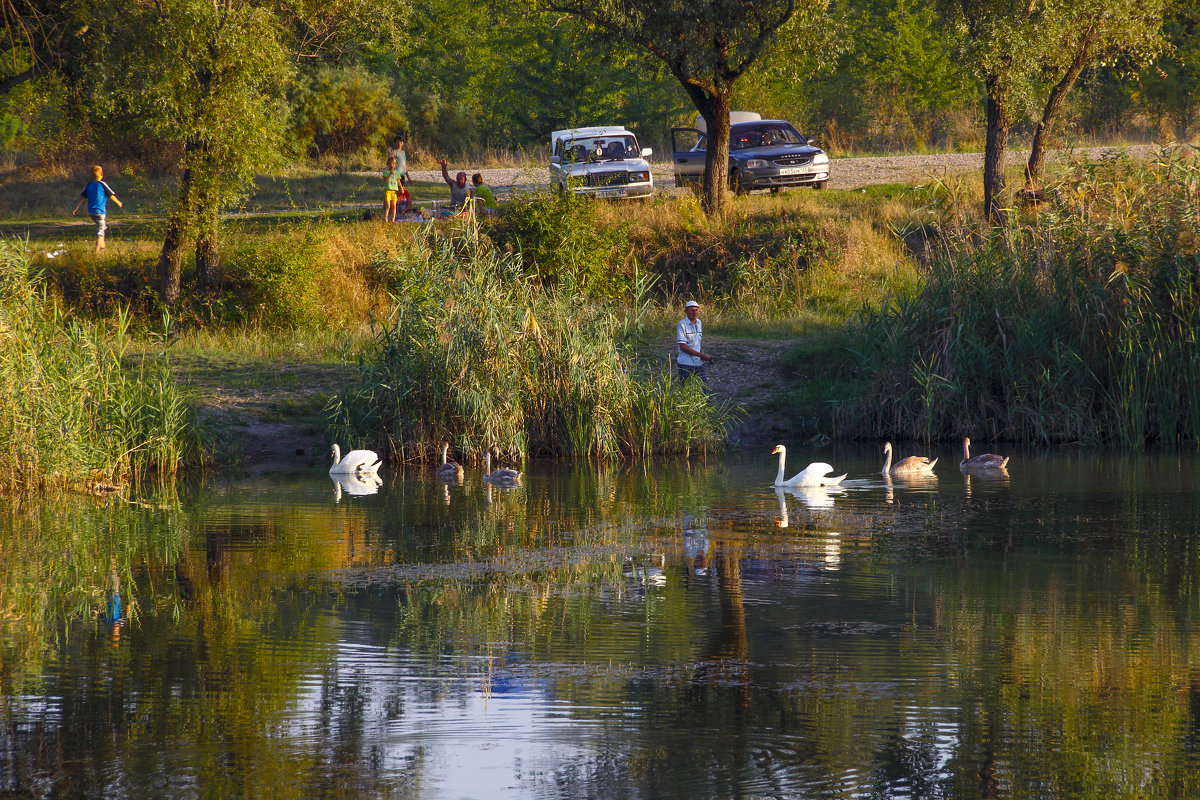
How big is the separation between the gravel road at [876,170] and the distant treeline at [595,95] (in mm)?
3600

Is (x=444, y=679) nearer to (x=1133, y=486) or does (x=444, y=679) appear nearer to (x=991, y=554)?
(x=991, y=554)

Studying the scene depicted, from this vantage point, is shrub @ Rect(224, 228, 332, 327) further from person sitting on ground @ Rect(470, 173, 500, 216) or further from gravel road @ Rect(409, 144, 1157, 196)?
gravel road @ Rect(409, 144, 1157, 196)

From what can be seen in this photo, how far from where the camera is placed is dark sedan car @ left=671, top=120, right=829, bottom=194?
3350 centimetres

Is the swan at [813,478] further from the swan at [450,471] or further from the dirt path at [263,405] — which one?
the dirt path at [263,405]

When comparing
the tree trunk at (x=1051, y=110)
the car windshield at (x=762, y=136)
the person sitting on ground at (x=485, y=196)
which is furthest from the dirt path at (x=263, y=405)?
the tree trunk at (x=1051, y=110)

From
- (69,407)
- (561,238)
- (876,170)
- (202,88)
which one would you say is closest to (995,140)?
(876,170)

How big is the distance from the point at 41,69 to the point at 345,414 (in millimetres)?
10456

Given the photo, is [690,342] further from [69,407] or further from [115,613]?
[115,613]

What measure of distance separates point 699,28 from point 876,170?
11.6 m

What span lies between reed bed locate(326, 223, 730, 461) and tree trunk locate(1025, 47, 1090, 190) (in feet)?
44.6

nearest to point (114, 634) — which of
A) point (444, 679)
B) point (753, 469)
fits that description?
point (444, 679)

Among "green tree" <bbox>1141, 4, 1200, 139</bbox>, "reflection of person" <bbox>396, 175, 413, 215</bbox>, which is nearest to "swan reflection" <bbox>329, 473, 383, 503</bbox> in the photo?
"reflection of person" <bbox>396, 175, 413, 215</bbox>

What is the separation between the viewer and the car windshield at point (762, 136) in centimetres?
3462

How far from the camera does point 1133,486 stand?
624 inches
